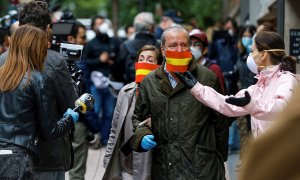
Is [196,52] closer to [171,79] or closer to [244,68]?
[244,68]

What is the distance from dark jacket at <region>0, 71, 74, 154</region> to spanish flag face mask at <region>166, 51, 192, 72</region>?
0.87 meters

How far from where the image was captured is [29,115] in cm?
500

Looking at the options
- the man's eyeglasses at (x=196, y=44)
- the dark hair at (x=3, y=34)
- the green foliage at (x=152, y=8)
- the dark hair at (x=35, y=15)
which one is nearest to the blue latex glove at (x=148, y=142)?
the dark hair at (x=35, y=15)

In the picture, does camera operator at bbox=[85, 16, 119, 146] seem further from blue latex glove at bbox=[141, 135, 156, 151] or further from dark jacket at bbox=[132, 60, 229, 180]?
blue latex glove at bbox=[141, 135, 156, 151]

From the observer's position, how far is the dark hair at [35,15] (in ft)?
19.7

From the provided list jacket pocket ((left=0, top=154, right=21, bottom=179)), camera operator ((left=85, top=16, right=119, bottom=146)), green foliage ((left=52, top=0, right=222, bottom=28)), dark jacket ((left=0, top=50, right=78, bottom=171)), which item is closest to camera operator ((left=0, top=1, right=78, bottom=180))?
dark jacket ((left=0, top=50, right=78, bottom=171))

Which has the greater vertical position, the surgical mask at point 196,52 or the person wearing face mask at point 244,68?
the surgical mask at point 196,52

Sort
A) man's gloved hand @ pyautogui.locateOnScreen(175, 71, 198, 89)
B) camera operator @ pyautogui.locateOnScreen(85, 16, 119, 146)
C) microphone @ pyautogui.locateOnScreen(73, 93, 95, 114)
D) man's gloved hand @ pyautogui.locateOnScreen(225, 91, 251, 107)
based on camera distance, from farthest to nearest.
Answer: camera operator @ pyautogui.locateOnScreen(85, 16, 119, 146), microphone @ pyautogui.locateOnScreen(73, 93, 95, 114), man's gloved hand @ pyautogui.locateOnScreen(175, 71, 198, 89), man's gloved hand @ pyautogui.locateOnScreen(225, 91, 251, 107)

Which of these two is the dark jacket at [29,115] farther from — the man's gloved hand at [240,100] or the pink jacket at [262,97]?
the man's gloved hand at [240,100]

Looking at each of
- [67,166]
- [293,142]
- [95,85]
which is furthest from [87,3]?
[293,142]

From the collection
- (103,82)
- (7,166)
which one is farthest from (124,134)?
(103,82)

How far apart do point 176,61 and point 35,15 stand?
5.05 feet

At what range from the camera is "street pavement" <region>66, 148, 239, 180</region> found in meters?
10.0

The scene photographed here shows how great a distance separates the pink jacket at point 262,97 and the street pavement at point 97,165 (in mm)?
4524
